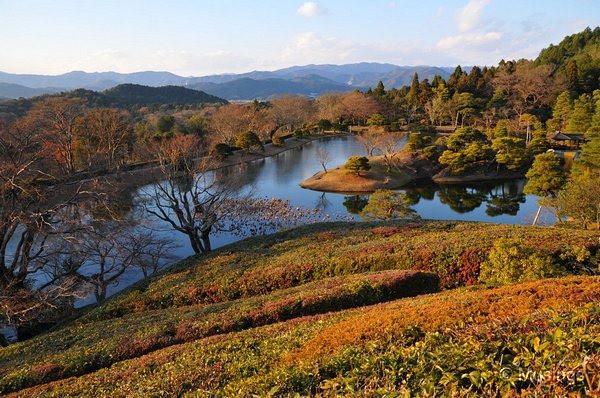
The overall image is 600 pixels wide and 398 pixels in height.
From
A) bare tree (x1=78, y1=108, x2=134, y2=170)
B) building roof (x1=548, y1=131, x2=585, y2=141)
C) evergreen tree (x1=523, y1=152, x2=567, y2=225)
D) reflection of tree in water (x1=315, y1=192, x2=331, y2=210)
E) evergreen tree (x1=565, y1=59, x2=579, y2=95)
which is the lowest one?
reflection of tree in water (x1=315, y1=192, x2=331, y2=210)

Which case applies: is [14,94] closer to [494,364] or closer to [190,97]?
[190,97]

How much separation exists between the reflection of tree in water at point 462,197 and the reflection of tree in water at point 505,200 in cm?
83

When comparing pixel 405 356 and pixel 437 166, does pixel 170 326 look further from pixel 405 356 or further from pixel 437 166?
pixel 437 166

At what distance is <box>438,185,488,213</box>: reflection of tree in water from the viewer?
3175cm

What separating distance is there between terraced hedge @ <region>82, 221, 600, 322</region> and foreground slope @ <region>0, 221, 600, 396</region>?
4 cm

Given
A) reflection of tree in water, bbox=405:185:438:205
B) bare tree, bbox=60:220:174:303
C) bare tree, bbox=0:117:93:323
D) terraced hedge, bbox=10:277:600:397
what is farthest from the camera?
reflection of tree in water, bbox=405:185:438:205

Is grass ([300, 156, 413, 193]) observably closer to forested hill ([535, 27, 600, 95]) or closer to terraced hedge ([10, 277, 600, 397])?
terraced hedge ([10, 277, 600, 397])

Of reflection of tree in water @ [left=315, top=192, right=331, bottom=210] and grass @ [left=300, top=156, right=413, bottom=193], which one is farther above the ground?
grass @ [left=300, top=156, right=413, bottom=193]

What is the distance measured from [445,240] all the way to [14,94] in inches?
7533

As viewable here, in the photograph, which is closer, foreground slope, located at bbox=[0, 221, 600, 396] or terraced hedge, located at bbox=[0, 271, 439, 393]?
foreground slope, located at bbox=[0, 221, 600, 396]

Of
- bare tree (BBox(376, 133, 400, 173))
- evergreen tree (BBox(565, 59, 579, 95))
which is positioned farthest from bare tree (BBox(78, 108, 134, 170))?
evergreen tree (BBox(565, 59, 579, 95))

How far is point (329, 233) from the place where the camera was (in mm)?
16766

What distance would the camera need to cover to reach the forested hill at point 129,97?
62094mm

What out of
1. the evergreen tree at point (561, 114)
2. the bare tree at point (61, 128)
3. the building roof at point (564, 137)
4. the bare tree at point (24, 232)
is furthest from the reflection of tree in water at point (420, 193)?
the bare tree at point (61, 128)
